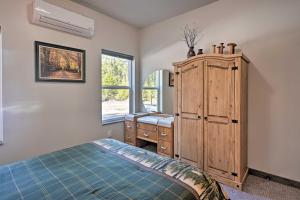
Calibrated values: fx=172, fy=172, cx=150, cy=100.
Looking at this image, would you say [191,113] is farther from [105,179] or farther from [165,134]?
[105,179]

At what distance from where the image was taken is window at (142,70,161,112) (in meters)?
3.55

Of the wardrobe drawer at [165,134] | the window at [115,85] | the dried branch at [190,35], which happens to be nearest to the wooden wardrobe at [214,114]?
the wardrobe drawer at [165,134]

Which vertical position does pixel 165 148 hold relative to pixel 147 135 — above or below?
below

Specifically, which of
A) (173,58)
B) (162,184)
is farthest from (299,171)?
(173,58)

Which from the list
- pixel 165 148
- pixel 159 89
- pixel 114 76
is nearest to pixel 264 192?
pixel 165 148

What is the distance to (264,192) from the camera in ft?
6.81

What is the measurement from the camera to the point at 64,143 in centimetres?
271

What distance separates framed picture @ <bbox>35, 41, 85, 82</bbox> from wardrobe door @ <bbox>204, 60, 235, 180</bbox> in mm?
2000

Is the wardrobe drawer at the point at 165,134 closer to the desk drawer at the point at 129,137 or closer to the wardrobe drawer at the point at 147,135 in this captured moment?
the wardrobe drawer at the point at 147,135

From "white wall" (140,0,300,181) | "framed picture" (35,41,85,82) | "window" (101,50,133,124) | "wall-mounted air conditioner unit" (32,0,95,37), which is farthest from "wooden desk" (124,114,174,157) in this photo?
"wall-mounted air conditioner unit" (32,0,95,37)

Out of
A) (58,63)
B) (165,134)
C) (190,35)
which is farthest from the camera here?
(190,35)

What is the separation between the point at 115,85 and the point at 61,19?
1.50 meters

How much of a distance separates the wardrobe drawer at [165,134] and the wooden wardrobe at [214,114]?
0.56 feet

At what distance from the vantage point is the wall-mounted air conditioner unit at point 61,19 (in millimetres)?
2244
